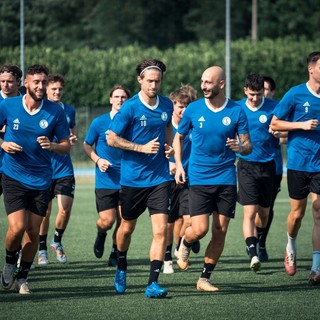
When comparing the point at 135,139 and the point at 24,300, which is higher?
the point at 135,139

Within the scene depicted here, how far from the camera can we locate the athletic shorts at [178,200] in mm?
14094

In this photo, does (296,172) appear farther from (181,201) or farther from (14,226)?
(14,226)

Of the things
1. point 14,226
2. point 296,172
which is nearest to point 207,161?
point 296,172

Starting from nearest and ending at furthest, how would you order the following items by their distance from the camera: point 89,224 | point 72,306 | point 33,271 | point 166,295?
point 72,306
point 166,295
point 33,271
point 89,224

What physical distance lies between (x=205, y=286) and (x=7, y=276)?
2.14m

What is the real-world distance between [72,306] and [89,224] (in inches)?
389

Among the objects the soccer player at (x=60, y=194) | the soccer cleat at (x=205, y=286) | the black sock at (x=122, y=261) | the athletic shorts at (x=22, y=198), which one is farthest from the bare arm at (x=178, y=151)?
the soccer player at (x=60, y=194)

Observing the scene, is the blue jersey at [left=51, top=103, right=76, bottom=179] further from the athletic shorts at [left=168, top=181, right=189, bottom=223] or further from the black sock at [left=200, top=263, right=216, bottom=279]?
the black sock at [left=200, top=263, right=216, bottom=279]

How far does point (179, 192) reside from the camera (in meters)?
14.2

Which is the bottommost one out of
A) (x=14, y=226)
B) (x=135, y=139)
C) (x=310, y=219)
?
(x=310, y=219)

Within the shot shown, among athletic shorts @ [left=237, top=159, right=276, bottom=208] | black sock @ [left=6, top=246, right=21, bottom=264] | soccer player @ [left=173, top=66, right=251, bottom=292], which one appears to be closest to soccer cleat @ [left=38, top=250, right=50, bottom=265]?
athletic shorts @ [left=237, top=159, right=276, bottom=208]

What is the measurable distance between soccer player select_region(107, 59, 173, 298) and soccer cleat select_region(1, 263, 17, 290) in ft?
Result: 3.70

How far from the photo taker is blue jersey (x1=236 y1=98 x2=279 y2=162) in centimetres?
1440

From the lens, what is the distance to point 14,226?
443 inches
